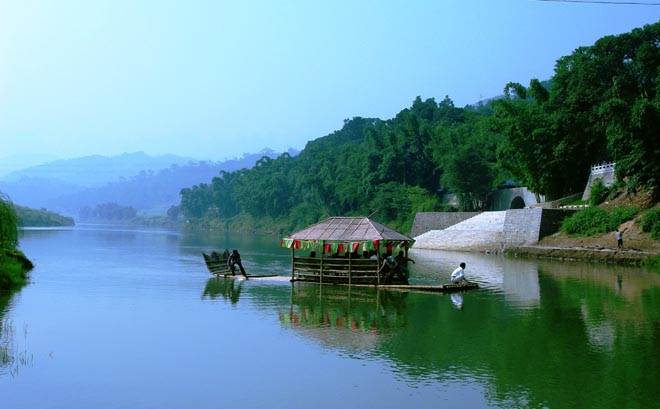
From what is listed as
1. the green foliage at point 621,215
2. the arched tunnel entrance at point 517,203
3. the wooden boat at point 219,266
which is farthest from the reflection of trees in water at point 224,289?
the arched tunnel entrance at point 517,203

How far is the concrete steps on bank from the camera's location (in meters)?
54.2

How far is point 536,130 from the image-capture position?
5269 cm

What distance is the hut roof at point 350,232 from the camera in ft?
86.7

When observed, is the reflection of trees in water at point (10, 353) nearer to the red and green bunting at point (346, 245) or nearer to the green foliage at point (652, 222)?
the red and green bunting at point (346, 245)

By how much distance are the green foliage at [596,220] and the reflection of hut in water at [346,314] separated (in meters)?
23.6

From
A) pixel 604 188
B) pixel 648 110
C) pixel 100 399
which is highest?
pixel 648 110

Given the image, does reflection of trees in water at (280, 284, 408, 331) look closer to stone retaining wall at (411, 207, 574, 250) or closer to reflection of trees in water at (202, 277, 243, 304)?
reflection of trees in water at (202, 277, 243, 304)

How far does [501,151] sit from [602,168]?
947 cm

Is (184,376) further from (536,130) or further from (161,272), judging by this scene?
(536,130)

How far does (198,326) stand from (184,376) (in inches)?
206

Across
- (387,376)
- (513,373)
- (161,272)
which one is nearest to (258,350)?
(387,376)

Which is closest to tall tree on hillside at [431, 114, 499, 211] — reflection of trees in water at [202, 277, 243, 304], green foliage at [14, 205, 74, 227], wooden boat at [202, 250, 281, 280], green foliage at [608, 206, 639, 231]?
green foliage at [608, 206, 639, 231]

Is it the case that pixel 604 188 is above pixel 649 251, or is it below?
above

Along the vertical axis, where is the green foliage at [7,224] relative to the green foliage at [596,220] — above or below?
below
